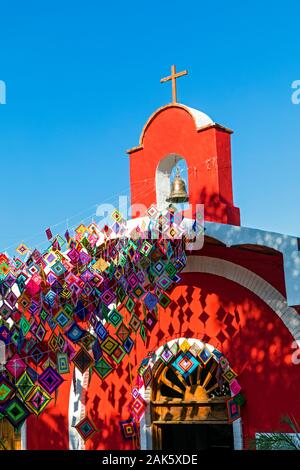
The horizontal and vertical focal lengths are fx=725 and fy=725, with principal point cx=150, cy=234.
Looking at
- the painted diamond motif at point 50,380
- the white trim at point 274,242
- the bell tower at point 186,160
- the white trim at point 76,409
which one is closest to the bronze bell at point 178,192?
the bell tower at point 186,160

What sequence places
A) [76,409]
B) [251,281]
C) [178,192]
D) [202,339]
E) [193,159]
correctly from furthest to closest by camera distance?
[76,409]
[193,159]
[178,192]
[202,339]
[251,281]

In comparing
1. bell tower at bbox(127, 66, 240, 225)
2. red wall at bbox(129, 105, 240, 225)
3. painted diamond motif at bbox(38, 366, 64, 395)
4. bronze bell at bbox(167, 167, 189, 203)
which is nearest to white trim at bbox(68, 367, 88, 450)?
bell tower at bbox(127, 66, 240, 225)

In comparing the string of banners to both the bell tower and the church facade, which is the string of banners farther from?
the bell tower

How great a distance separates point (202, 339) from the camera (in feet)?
35.3

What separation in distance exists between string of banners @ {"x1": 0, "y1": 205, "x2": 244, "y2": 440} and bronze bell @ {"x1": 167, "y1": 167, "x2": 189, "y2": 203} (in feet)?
2.78

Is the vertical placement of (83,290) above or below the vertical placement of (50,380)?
above

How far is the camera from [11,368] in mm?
8430

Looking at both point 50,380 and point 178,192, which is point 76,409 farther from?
point 178,192

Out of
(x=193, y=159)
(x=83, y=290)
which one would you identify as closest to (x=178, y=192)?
(x=193, y=159)

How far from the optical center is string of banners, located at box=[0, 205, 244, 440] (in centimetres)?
899

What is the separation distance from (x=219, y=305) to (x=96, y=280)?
6.99 feet

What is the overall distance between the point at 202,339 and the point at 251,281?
1190 mm
